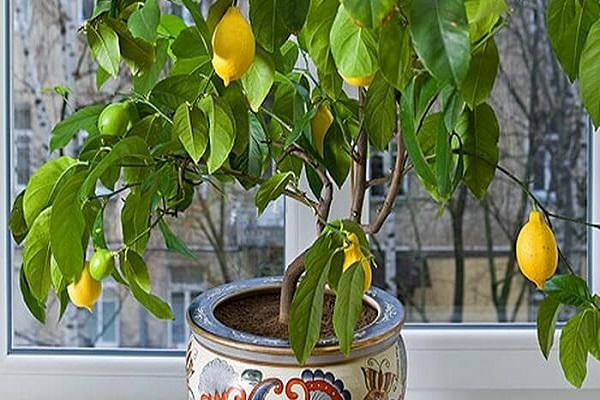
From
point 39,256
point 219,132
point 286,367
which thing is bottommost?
point 286,367

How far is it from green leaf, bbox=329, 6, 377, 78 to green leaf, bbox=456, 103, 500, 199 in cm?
19

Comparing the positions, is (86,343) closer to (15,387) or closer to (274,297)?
(15,387)

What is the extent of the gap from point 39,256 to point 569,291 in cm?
46

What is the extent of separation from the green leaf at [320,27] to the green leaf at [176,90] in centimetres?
18

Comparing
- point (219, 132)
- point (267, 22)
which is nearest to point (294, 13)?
point (267, 22)

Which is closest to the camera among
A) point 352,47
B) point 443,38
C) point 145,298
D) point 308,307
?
point 443,38

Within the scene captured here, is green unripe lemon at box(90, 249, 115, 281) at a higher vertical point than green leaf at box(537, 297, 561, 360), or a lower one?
higher

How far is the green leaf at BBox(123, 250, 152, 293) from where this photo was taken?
0.83 meters

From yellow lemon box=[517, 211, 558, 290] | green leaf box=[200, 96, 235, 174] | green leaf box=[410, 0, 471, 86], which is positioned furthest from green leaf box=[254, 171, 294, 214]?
green leaf box=[410, 0, 471, 86]

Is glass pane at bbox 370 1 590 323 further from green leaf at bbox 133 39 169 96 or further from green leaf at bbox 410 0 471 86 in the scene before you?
green leaf at bbox 410 0 471 86

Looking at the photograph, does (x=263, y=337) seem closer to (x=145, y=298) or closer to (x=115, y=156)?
(x=145, y=298)

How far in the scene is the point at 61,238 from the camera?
0.70 m

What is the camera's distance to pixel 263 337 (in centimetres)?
83

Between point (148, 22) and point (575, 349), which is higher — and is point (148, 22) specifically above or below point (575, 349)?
above
